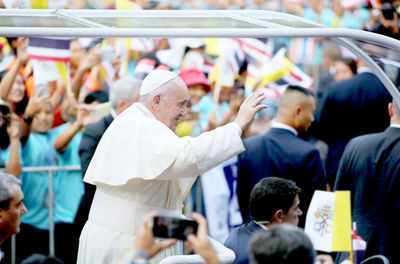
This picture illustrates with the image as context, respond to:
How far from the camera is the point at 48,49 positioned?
8680 mm

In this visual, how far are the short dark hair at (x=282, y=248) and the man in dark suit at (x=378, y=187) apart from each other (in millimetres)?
3428

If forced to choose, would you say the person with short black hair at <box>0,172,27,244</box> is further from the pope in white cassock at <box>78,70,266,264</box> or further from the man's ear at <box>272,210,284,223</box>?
the man's ear at <box>272,210,284,223</box>

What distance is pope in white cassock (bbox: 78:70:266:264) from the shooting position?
5.16 meters

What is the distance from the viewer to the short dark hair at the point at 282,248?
3611 mm

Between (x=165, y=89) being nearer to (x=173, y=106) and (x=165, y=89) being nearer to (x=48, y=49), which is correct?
(x=173, y=106)

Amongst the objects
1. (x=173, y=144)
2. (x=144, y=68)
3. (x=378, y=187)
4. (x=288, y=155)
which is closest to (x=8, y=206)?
(x=173, y=144)

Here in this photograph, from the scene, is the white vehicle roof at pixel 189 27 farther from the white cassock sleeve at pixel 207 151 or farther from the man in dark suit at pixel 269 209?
the man in dark suit at pixel 269 209

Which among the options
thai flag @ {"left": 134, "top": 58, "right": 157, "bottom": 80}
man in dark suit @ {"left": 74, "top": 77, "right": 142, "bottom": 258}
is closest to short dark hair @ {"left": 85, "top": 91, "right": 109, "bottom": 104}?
thai flag @ {"left": 134, "top": 58, "right": 157, "bottom": 80}

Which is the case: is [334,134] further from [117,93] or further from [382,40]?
[382,40]

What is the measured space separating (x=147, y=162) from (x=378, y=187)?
249 cm

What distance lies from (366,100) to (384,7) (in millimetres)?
1671

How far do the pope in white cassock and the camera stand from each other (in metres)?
1.37

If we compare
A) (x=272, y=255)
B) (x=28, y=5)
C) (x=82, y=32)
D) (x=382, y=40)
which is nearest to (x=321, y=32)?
(x=382, y=40)

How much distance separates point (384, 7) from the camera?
10242 millimetres
